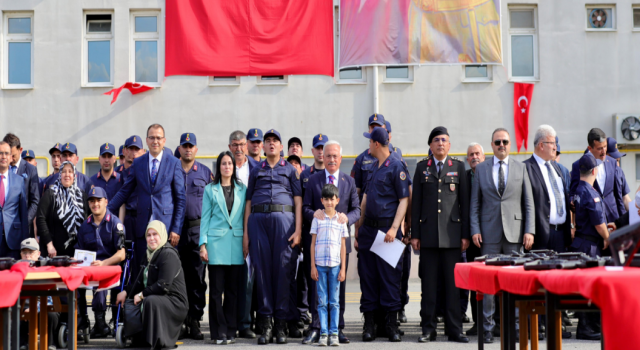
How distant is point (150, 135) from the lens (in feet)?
27.9

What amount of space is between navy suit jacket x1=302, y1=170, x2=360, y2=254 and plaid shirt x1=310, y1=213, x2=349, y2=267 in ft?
0.93

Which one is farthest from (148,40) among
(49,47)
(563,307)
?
(563,307)

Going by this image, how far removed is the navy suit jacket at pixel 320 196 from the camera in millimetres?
8086

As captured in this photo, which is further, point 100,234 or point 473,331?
point 473,331

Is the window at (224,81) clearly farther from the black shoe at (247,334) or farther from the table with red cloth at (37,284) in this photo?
the table with red cloth at (37,284)

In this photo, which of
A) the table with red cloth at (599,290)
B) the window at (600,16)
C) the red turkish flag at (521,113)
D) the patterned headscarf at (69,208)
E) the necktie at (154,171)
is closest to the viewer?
the table with red cloth at (599,290)

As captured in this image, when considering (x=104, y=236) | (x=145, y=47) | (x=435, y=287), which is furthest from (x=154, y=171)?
(x=145, y=47)

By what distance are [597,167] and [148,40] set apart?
11876 mm

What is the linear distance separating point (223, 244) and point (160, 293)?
2.81ft

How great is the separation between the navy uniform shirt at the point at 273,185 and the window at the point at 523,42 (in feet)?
35.1

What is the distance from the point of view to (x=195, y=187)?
350 inches

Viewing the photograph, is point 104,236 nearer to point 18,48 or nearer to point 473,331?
point 473,331

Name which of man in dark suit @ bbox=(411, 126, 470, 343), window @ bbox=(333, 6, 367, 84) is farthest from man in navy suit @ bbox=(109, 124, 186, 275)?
window @ bbox=(333, 6, 367, 84)

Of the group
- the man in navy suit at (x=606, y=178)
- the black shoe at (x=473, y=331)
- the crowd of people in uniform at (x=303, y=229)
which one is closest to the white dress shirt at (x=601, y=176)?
the man in navy suit at (x=606, y=178)
